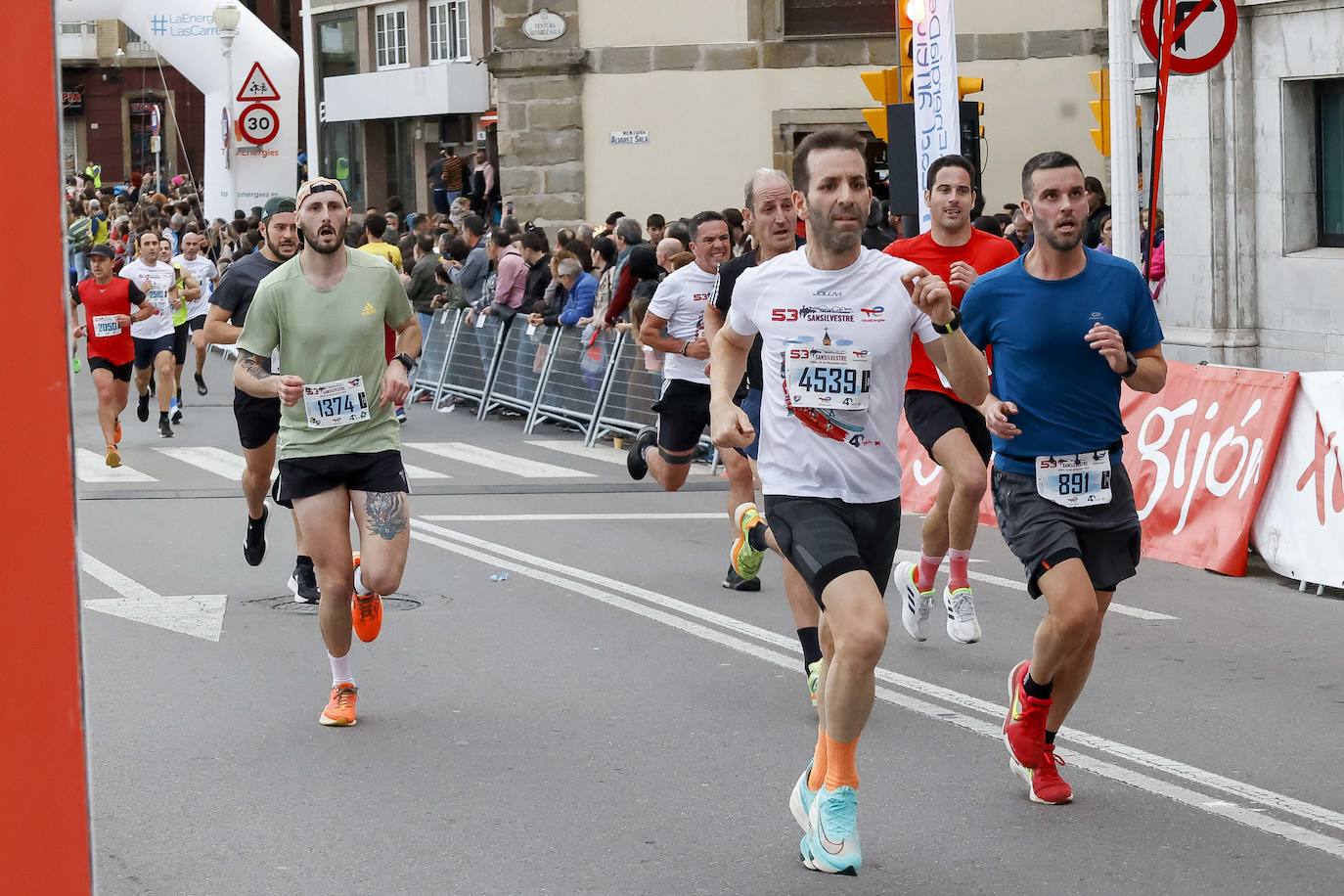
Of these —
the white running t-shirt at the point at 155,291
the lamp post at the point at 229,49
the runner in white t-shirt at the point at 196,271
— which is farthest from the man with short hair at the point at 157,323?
the lamp post at the point at 229,49

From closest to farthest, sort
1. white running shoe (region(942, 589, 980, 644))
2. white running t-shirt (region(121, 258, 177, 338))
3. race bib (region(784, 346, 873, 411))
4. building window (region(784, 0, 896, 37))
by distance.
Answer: race bib (region(784, 346, 873, 411))
white running shoe (region(942, 589, 980, 644))
white running t-shirt (region(121, 258, 177, 338))
building window (region(784, 0, 896, 37))

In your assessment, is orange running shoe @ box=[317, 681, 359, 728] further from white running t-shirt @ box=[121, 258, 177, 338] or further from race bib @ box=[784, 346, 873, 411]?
white running t-shirt @ box=[121, 258, 177, 338]

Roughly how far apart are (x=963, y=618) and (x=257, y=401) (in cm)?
376

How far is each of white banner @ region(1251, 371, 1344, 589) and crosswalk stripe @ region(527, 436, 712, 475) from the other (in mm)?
6207

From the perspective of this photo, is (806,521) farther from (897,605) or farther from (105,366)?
(105,366)

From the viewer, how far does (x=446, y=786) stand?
622 centimetres

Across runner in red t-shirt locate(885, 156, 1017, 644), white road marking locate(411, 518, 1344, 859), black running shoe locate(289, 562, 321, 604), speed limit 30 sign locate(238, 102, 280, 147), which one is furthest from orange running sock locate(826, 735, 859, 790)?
speed limit 30 sign locate(238, 102, 280, 147)

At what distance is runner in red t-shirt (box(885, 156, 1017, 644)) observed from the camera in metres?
7.88

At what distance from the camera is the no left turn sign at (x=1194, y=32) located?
11.7 meters

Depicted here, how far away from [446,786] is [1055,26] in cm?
2570

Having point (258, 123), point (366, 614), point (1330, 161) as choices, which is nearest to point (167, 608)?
point (366, 614)

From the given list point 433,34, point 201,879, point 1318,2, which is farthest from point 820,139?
point 433,34

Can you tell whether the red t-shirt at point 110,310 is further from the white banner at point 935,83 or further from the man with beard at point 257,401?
the white banner at point 935,83

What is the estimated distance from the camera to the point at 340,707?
709 centimetres
